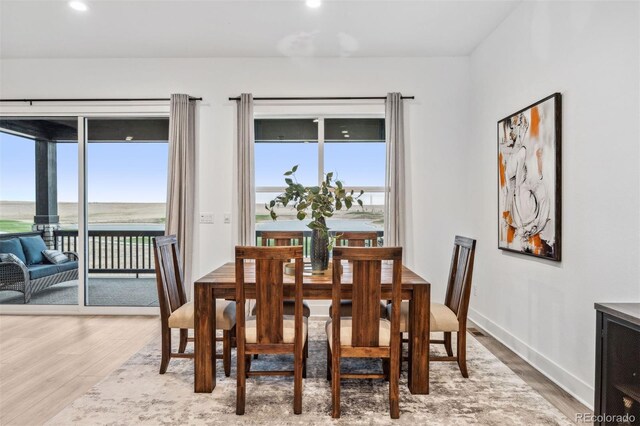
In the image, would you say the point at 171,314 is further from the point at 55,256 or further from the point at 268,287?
the point at 55,256

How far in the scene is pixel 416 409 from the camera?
220 cm

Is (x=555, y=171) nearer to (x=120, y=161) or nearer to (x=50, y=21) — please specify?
(x=50, y=21)

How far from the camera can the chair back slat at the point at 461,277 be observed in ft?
8.23

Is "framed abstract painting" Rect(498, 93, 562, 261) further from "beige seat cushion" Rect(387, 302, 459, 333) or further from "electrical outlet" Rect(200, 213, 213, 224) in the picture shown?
"electrical outlet" Rect(200, 213, 213, 224)

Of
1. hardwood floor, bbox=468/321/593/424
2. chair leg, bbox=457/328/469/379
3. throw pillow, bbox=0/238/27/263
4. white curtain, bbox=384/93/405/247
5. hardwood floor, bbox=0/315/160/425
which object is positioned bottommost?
hardwood floor, bbox=0/315/160/425

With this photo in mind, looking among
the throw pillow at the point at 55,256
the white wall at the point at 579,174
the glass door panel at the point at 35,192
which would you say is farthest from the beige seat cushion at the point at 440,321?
Answer: the throw pillow at the point at 55,256

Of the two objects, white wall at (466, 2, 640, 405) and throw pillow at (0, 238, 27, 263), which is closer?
white wall at (466, 2, 640, 405)

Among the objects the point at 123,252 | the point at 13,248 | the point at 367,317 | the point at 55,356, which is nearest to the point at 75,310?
the point at 13,248

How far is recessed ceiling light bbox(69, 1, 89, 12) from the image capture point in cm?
307

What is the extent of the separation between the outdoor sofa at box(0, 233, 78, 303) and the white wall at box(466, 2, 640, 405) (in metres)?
5.12

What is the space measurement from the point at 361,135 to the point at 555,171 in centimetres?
230

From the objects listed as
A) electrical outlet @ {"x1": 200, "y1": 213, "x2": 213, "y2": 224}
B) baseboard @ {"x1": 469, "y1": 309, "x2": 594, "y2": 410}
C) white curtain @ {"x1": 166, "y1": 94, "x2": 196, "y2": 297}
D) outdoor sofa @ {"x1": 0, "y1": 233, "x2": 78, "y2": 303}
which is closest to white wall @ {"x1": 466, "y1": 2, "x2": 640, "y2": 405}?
baseboard @ {"x1": 469, "y1": 309, "x2": 594, "y2": 410}

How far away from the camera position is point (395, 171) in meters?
4.07

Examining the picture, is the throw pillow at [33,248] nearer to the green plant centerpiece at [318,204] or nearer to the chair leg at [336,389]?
the green plant centerpiece at [318,204]
